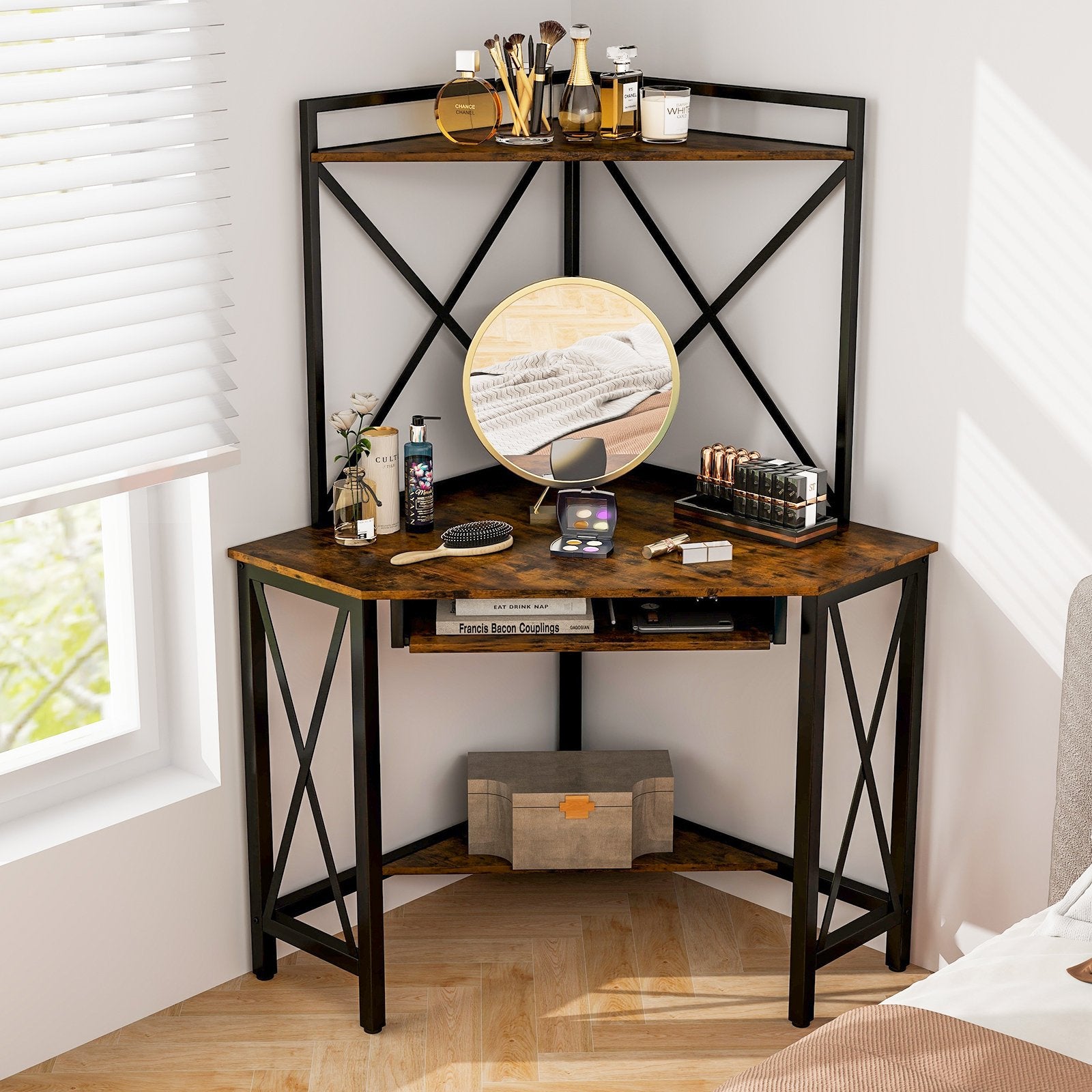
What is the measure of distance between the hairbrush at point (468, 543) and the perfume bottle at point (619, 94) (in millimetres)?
775

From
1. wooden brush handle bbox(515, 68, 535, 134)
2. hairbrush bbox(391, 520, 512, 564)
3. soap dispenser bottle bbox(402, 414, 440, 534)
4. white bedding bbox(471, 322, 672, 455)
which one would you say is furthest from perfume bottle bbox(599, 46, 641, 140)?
hairbrush bbox(391, 520, 512, 564)

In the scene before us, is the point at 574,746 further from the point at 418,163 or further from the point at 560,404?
the point at 418,163

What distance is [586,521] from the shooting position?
Answer: 2.72 metres

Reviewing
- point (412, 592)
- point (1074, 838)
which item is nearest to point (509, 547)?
point (412, 592)

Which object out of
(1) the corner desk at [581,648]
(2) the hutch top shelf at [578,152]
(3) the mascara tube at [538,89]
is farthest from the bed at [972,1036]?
(3) the mascara tube at [538,89]

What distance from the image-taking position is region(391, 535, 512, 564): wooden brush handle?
261cm

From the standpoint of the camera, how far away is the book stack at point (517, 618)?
8.45 ft

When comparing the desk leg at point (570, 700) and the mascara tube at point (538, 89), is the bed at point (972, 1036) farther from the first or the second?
the mascara tube at point (538, 89)

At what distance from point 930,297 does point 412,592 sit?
1101 mm

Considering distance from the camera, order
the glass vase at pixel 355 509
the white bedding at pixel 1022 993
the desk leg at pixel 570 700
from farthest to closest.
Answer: the desk leg at pixel 570 700
the glass vase at pixel 355 509
the white bedding at pixel 1022 993

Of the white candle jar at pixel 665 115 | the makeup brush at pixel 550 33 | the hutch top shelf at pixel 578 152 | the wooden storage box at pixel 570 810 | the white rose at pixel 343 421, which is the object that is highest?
the makeup brush at pixel 550 33

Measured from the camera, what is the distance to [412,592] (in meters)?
2.50

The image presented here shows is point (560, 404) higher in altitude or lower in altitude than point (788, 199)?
lower

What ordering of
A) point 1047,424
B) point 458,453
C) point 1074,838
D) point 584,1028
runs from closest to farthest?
1. point 1074,838
2. point 1047,424
3. point 584,1028
4. point 458,453
